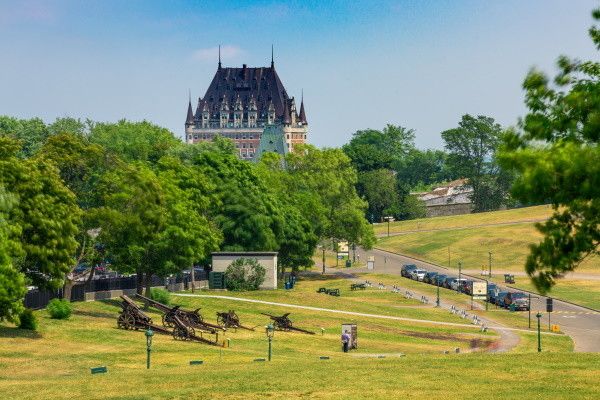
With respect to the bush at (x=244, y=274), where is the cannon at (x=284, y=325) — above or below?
below

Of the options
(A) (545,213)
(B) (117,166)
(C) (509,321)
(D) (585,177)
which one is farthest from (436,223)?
(D) (585,177)

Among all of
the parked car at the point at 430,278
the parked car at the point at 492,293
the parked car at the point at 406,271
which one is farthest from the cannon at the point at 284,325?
the parked car at the point at 406,271

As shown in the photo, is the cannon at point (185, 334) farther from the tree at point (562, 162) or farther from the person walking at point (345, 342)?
the tree at point (562, 162)

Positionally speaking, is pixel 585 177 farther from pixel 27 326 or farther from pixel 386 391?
pixel 27 326

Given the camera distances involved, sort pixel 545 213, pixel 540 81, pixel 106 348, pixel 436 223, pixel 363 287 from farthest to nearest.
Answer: pixel 436 223 → pixel 545 213 → pixel 363 287 → pixel 106 348 → pixel 540 81

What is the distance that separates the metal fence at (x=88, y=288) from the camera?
69.3 meters

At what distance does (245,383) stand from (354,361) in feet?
31.6

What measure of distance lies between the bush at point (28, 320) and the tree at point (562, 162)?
35.4 meters

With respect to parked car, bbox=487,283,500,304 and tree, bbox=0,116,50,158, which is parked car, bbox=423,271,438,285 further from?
tree, bbox=0,116,50,158

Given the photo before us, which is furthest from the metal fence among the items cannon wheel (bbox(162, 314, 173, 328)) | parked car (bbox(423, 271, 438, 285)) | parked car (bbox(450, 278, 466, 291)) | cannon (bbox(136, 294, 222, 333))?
parked car (bbox(423, 271, 438, 285))

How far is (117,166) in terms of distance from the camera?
74.3m

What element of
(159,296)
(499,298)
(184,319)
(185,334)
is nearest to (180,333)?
(185,334)

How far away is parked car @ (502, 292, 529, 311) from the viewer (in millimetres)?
100269

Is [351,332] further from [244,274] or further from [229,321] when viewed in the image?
[244,274]
